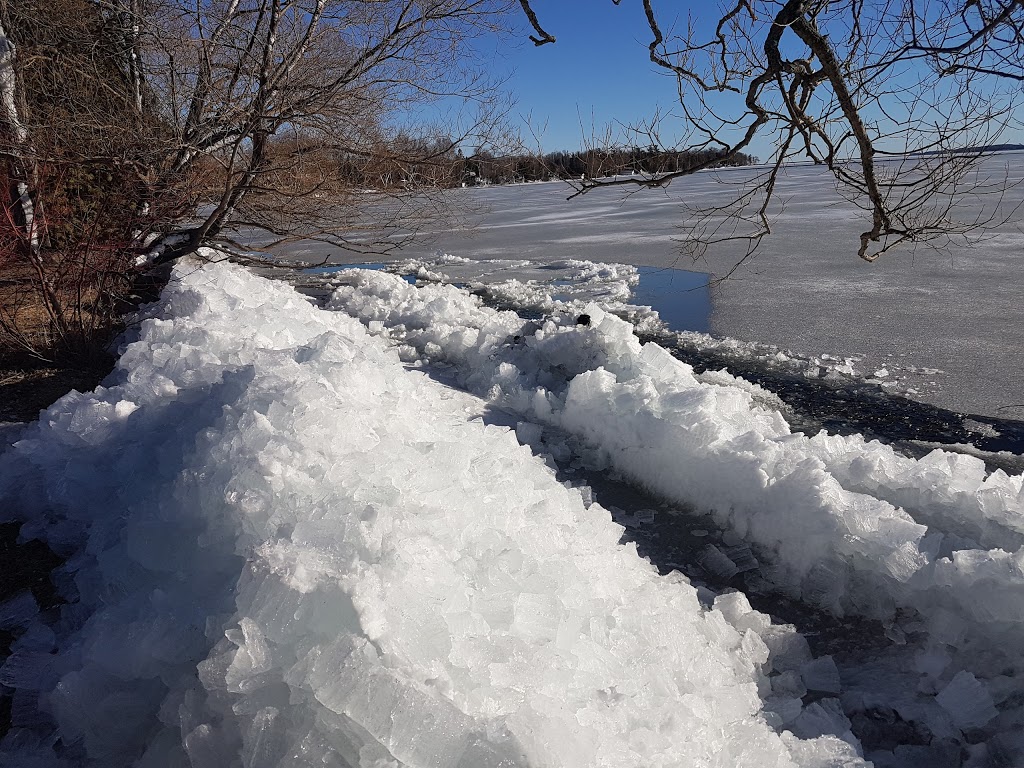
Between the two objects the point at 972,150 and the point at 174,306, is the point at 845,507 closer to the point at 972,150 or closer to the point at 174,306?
the point at 972,150

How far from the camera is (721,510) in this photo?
338 cm

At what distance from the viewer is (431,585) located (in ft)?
6.15

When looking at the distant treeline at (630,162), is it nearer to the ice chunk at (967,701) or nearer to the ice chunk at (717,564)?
the ice chunk at (717,564)

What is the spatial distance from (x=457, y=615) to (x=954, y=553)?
6.41ft

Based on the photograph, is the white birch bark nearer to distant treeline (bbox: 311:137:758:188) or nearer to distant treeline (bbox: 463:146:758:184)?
distant treeline (bbox: 311:137:758:188)

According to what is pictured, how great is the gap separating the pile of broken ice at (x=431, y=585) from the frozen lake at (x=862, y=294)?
1710mm

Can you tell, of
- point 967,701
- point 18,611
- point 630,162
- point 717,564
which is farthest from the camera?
point 630,162

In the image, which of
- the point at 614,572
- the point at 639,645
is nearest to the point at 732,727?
the point at 639,645

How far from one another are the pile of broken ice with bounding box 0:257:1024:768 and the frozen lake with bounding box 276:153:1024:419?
1.71m

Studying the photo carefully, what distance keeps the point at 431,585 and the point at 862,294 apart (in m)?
6.82

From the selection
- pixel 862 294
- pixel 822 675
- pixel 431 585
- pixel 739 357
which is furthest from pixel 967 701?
pixel 862 294

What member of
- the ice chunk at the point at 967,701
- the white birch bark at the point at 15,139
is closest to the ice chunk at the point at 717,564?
the ice chunk at the point at 967,701

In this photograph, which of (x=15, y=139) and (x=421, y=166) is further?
(x=421, y=166)

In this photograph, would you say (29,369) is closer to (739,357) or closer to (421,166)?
(421,166)
